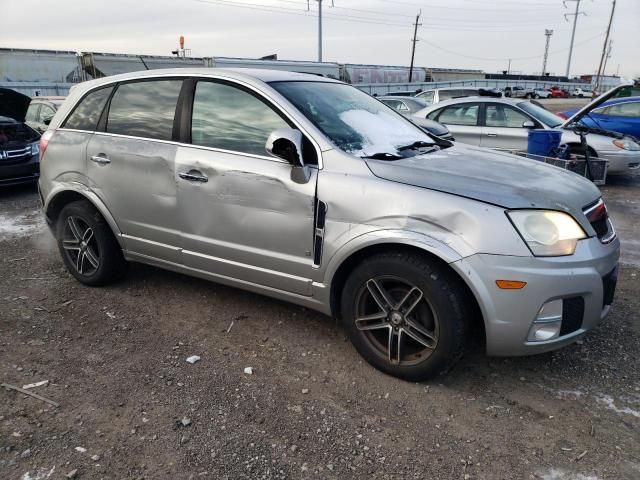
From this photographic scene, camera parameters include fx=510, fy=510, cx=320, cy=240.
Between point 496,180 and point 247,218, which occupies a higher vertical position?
point 496,180

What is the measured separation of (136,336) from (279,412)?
1.41 metres

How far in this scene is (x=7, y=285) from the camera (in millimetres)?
4562

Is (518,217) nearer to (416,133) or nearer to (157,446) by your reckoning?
(416,133)

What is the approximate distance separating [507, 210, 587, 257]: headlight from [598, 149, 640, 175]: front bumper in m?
7.04

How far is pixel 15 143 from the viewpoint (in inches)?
327

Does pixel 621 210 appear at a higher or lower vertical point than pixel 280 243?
lower

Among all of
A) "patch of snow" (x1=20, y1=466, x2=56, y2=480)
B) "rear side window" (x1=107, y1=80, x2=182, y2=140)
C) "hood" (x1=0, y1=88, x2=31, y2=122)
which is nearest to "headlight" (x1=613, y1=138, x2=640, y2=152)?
"rear side window" (x1=107, y1=80, x2=182, y2=140)

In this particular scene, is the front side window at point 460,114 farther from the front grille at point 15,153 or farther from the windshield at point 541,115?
the front grille at point 15,153

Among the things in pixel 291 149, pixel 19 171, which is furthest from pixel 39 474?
pixel 19 171

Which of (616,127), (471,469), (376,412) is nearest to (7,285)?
(376,412)

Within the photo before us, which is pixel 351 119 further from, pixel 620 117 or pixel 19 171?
pixel 620 117

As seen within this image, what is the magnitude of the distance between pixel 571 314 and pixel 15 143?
28.3 ft

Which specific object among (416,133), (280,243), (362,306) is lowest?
(362,306)

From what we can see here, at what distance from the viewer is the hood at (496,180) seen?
277 cm
